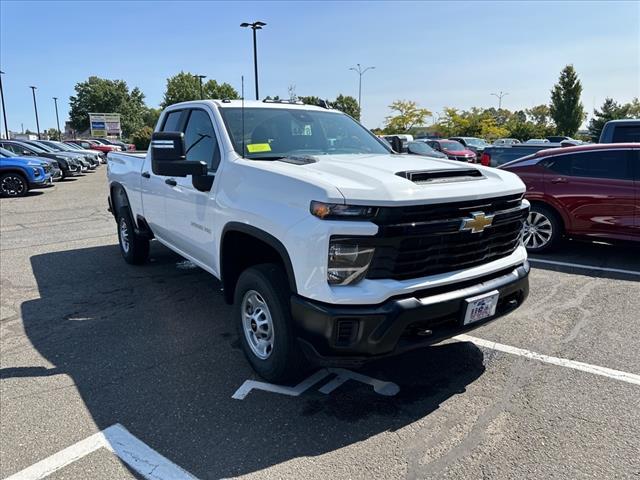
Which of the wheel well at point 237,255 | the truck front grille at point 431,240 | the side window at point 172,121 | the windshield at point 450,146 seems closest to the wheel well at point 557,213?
the truck front grille at point 431,240

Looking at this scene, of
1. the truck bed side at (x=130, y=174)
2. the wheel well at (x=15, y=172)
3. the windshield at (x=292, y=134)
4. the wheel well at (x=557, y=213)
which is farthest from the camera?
the wheel well at (x=15, y=172)

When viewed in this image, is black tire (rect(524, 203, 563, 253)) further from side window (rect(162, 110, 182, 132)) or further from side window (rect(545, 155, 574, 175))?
side window (rect(162, 110, 182, 132))

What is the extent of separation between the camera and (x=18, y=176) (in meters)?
14.9

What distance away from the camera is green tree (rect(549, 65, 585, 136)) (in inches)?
1902

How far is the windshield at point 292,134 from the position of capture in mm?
3863

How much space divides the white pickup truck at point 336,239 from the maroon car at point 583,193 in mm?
3551

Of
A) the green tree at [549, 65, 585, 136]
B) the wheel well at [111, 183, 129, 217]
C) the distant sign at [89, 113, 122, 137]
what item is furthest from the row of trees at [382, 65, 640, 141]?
the wheel well at [111, 183, 129, 217]

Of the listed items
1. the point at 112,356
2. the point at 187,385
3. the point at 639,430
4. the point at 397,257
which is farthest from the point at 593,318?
the point at 112,356

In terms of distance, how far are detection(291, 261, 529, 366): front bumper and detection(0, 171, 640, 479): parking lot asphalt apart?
0.52 meters

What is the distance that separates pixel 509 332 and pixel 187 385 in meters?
2.80

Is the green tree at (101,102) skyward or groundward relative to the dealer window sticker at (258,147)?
skyward

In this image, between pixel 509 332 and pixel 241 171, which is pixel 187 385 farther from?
pixel 509 332

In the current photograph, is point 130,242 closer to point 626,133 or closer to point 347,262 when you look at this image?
point 347,262

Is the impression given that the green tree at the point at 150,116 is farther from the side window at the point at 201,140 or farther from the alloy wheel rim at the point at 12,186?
the side window at the point at 201,140
